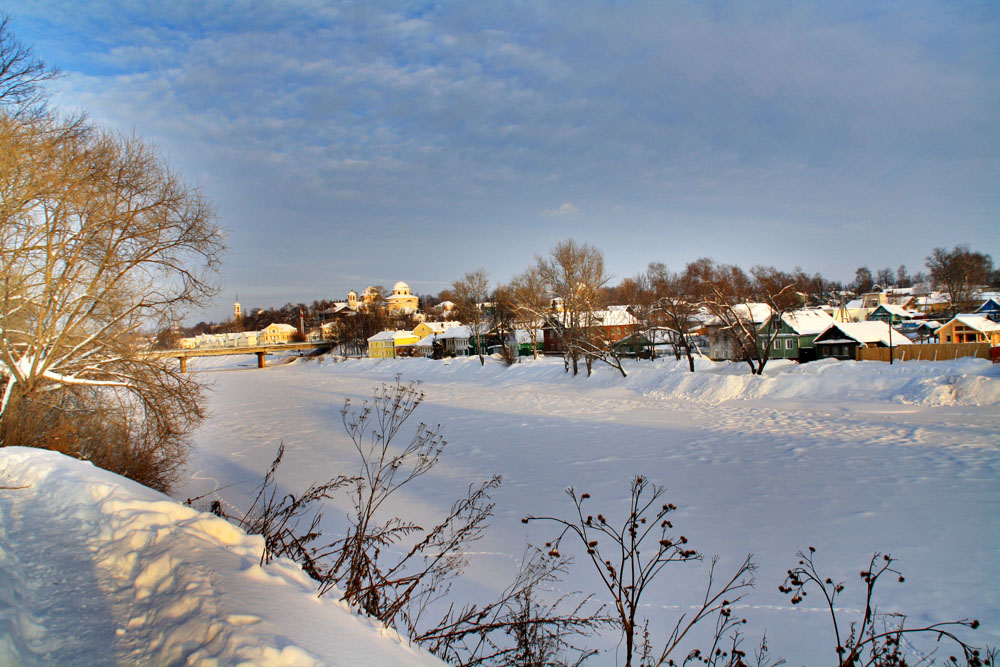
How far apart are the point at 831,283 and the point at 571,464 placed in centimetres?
11284

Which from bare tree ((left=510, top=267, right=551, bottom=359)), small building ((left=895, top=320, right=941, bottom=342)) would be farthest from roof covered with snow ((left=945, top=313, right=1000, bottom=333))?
bare tree ((left=510, top=267, right=551, bottom=359))

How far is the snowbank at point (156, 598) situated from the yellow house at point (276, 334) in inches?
4222

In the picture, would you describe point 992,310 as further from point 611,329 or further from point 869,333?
point 611,329

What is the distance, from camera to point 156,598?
2799mm

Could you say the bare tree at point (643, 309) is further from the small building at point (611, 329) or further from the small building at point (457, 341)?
the small building at point (457, 341)

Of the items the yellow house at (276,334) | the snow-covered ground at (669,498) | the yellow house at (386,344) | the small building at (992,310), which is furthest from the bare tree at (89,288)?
the yellow house at (276,334)

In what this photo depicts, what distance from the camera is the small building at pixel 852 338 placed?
3538 cm

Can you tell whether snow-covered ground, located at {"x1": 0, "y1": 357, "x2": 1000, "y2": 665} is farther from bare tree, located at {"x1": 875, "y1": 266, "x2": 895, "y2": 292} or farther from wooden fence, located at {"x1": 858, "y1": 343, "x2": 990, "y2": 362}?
bare tree, located at {"x1": 875, "y1": 266, "x2": 895, "y2": 292}

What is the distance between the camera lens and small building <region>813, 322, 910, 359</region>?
3538 cm

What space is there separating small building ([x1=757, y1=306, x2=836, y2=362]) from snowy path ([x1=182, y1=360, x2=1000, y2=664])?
1708 cm

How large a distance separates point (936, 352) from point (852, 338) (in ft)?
19.9

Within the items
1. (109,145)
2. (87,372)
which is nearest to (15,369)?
(87,372)

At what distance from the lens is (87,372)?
11.0m

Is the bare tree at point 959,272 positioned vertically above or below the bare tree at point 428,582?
above
